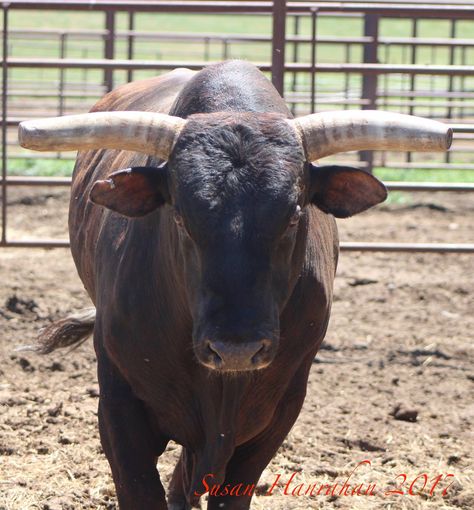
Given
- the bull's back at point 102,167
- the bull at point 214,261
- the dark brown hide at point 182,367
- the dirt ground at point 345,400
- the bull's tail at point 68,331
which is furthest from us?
the bull's tail at point 68,331

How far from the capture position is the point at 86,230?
15.4 feet

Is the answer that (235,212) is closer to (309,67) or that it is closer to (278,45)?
(278,45)

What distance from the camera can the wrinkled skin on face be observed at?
2.96 meters

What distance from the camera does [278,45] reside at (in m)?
7.16

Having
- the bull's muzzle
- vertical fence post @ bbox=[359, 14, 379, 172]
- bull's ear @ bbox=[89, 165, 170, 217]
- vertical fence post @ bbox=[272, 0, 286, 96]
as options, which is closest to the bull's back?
bull's ear @ bbox=[89, 165, 170, 217]

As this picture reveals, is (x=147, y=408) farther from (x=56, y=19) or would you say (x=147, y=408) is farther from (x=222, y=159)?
(x=56, y=19)

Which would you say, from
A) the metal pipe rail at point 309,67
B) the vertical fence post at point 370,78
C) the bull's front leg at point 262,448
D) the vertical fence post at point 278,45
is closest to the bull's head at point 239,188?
the bull's front leg at point 262,448

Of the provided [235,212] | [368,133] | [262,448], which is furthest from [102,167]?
[235,212]

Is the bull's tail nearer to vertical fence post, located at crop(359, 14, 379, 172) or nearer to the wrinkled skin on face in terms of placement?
the wrinkled skin on face

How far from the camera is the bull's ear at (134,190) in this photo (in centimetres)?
338

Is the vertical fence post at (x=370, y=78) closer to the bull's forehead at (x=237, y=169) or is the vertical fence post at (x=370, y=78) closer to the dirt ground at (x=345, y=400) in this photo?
the dirt ground at (x=345, y=400)

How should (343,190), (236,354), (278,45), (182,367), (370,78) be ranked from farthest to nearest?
1. (370,78)
2. (278,45)
3. (182,367)
4. (343,190)
5. (236,354)

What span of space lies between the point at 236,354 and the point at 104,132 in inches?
34.4

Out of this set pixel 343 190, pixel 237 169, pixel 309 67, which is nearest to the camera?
pixel 237 169
